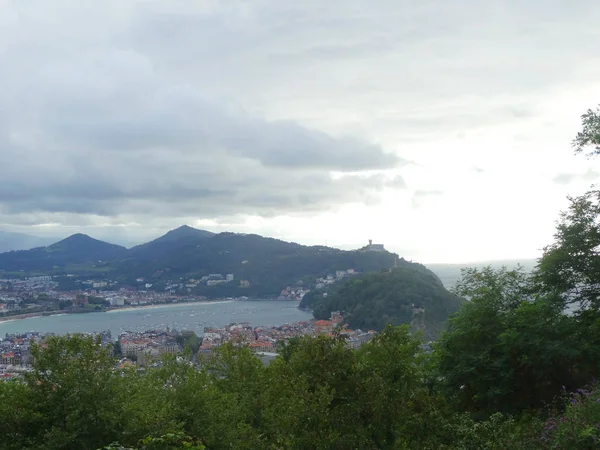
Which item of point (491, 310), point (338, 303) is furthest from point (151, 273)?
point (491, 310)

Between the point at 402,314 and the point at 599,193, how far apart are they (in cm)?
4013

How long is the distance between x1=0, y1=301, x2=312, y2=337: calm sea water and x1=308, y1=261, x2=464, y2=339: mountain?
1113 cm

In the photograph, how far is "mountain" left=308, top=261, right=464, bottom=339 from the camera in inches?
1866

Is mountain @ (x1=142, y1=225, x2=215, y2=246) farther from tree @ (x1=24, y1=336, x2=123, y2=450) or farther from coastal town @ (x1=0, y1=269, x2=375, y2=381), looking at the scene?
tree @ (x1=24, y1=336, x2=123, y2=450)

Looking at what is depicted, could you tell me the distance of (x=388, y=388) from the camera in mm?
6090

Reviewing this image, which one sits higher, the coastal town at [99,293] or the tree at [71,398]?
the tree at [71,398]

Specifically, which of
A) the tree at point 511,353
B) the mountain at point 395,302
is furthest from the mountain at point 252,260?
the tree at point 511,353

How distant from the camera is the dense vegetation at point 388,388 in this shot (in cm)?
568

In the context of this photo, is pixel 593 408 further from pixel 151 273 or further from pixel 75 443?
pixel 151 273

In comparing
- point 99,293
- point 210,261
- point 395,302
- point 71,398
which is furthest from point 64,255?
point 71,398

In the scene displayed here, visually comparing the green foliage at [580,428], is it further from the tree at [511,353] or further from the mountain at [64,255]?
the mountain at [64,255]

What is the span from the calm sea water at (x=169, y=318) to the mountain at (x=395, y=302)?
11.1 m

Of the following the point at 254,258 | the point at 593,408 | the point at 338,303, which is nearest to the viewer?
the point at 593,408

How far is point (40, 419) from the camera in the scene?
23.4 feet
